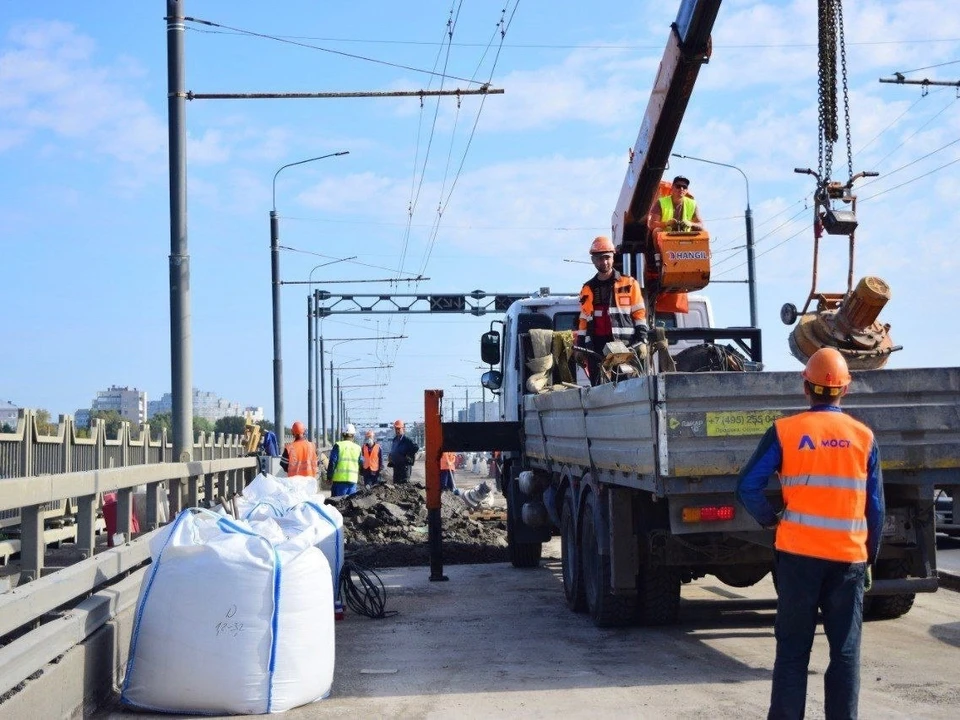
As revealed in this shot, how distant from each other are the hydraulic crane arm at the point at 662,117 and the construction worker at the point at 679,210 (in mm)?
163

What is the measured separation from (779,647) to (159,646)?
3.12 meters

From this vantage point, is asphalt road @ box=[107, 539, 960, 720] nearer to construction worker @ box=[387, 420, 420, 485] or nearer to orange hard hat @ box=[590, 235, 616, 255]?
orange hard hat @ box=[590, 235, 616, 255]

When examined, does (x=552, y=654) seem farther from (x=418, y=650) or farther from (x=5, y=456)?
(x=5, y=456)

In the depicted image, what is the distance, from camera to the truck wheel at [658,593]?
374 inches

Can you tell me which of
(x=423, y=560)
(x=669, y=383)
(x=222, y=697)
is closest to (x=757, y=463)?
(x=669, y=383)

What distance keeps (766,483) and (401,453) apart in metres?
22.2

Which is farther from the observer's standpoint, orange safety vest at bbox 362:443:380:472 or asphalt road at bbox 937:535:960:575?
orange safety vest at bbox 362:443:380:472

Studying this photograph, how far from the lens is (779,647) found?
5.76m

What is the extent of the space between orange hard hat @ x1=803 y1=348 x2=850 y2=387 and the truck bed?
4.77 ft

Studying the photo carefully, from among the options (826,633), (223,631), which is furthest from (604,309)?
(826,633)

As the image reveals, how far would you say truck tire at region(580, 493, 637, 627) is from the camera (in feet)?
30.9

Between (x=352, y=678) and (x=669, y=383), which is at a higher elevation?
(x=669, y=383)

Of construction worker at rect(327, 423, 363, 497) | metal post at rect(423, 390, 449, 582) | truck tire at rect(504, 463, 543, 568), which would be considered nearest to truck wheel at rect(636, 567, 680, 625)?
metal post at rect(423, 390, 449, 582)

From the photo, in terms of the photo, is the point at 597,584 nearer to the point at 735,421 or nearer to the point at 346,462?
the point at 735,421
